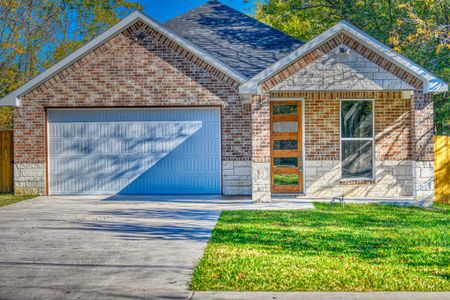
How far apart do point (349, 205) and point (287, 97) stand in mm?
3690

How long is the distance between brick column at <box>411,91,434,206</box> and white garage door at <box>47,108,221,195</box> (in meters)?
5.67

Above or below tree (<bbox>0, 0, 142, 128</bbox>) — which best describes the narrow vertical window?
below

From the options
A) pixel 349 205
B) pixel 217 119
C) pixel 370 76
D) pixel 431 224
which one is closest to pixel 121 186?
pixel 217 119

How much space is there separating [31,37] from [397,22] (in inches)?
655

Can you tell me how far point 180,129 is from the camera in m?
15.5

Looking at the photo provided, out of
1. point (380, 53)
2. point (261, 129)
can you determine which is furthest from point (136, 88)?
point (380, 53)

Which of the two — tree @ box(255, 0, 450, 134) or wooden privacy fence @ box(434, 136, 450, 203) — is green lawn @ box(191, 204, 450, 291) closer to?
wooden privacy fence @ box(434, 136, 450, 203)

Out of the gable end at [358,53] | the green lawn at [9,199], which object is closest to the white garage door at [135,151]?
the green lawn at [9,199]

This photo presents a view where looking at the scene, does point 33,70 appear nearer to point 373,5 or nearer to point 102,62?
point 102,62

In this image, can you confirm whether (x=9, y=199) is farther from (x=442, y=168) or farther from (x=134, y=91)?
(x=442, y=168)

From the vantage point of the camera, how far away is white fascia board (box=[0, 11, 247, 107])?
15.1 meters

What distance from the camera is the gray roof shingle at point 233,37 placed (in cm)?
1627

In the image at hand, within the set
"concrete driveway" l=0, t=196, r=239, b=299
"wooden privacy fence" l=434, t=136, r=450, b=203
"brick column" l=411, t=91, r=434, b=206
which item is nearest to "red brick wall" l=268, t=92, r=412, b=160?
"wooden privacy fence" l=434, t=136, r=450, b=203

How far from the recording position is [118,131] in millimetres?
15531
